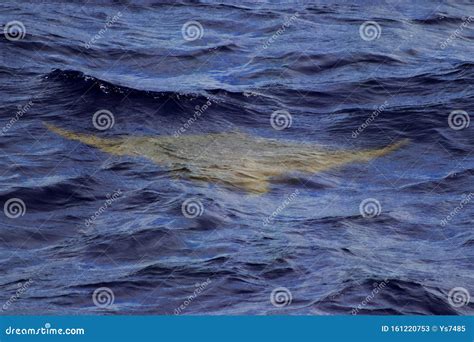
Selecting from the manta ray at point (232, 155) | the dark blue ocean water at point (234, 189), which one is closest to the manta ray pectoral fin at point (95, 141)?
the manta ray at point (232, 155)

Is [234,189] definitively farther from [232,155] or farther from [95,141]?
[95,141]

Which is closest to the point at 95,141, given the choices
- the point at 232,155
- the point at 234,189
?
the point at 232,155

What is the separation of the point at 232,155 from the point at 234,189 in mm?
1398

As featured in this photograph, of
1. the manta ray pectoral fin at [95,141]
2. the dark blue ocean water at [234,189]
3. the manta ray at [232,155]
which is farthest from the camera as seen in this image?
the manta ray pectoral fin at [95,141]

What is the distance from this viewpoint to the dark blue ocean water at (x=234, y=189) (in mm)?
16109

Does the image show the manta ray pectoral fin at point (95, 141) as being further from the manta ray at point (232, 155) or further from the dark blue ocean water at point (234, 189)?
the dark blue ocean water at point (234, 189)

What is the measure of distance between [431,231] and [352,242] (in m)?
1.30

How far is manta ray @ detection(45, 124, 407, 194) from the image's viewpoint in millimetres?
19734

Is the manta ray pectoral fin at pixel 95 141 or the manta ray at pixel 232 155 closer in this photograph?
the manta ray at pixel 232 155

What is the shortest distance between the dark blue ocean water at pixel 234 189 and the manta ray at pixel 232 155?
10.5 inches

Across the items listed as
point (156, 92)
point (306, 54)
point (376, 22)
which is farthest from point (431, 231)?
point (376, 22)

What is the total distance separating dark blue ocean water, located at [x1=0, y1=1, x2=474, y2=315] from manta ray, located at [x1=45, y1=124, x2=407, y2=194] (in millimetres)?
266

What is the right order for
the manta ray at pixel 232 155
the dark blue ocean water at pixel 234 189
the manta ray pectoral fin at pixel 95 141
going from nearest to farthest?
the dark blue ocean water at pixel 234 189
the manta ray at pixel 232 155
the manta ray pectoral fin at pixel 95 141

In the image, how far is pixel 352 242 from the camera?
17766 mm
